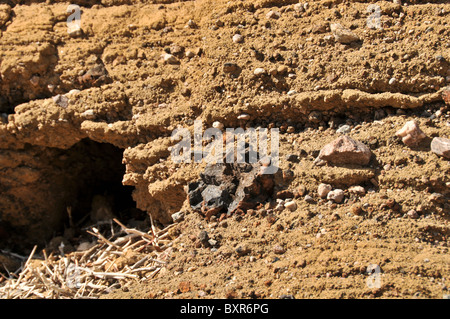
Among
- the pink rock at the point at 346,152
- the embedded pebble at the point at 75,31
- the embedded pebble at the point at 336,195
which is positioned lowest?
the embedded pebble at the point at 336,195

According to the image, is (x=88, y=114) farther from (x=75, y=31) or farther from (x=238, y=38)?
(x=238, y=38)

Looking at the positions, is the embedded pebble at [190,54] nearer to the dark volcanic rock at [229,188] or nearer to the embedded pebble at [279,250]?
the dark volcanic rock at [229,188]

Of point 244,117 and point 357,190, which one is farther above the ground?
point 244,117

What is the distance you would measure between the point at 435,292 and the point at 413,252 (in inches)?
9.5

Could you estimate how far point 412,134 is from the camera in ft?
9.31

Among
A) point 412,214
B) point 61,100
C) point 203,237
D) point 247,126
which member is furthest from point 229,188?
point 61,100

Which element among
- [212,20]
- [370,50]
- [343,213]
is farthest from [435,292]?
[212,20]

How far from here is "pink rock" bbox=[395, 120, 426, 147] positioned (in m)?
2.84

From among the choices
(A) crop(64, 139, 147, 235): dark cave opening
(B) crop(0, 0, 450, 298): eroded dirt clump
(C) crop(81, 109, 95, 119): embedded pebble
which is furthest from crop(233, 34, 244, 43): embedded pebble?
(A) crop(64, 139, 147, 235): dark cave opening

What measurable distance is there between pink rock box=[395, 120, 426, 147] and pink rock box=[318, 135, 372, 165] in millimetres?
211

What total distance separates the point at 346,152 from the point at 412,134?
37 cm

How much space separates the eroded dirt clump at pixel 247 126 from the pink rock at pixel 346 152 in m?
0.04

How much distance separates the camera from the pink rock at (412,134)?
2836mm

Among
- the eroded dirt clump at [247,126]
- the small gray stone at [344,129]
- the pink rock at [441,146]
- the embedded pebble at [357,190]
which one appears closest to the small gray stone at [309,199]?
the eroded dirt clump at [247,126]
